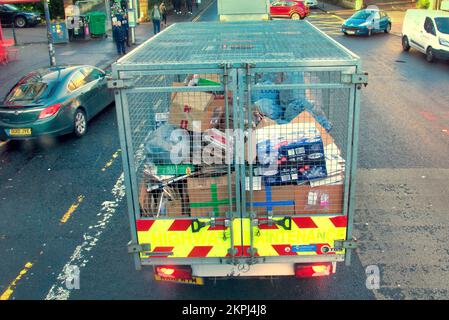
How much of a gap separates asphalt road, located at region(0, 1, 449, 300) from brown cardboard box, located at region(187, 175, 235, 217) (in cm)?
136

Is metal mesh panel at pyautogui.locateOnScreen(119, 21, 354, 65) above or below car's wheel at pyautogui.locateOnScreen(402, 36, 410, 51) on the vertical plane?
above

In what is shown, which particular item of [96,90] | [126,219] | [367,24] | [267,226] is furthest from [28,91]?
[367,24]

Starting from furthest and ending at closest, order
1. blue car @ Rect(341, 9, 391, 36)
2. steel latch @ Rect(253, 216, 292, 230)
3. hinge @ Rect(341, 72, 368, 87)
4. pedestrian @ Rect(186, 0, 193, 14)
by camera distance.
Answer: pedestrian @ Rect(186, 0, 193, 14)
blue car @ Rect(341, 9, 391, 36)
steel latch @ Rect(253, 216, 292, 230)
hinge @ Rect(341, 72, 368, 87)

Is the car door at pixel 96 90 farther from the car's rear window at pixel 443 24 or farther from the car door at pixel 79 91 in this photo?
the car's rear window at pixel 443 24

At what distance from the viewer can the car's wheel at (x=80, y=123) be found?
1058 cm

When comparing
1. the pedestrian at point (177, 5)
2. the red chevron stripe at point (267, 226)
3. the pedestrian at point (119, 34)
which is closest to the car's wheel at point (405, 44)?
the pedestrian at point (119, 34)

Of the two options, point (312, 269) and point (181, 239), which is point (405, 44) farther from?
point (181, 239)

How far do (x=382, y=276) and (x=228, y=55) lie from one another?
122 inches

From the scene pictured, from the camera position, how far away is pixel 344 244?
4.18 metres

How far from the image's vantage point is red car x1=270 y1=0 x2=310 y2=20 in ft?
116

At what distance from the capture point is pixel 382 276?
5410 millimetres

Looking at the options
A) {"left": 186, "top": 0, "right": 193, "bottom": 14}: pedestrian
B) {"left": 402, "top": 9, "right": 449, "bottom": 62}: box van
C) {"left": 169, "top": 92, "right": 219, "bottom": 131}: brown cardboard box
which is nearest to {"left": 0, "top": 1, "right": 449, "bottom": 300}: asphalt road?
{"left": 169, "top": 92, "right": 219, "bottom": 131}: brown cardboard box

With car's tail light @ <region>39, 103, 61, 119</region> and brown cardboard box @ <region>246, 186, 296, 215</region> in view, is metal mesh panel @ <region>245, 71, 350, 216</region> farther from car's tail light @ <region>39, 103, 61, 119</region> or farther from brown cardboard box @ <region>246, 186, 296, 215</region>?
car's tail light @ <region>39, 103, 61, 119</region>

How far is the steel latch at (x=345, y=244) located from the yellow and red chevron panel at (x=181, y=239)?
0.96 m
